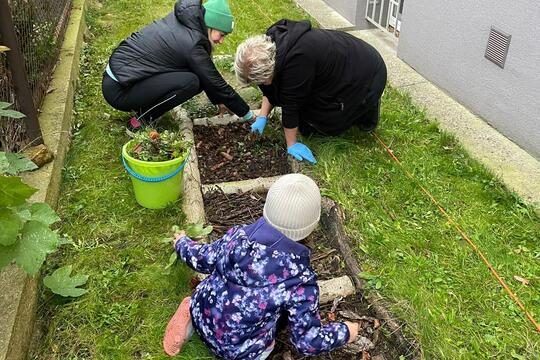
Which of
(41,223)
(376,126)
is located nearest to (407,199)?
(376,126)

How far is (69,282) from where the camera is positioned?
8.21ft

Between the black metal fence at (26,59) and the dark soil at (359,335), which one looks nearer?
the dark soil at (359,335)

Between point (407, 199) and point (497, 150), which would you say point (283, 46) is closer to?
point (407, 199)

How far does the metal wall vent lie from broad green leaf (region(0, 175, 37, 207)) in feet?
10.9

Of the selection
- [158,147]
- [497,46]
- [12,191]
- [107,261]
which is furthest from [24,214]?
[497,46]

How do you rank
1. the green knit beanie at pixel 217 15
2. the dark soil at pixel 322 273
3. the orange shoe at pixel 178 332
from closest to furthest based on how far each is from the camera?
the orange shoe at pixel 178 332 → the dark soil at pixel 322 273 → the green knit beanie at pixel 217 15

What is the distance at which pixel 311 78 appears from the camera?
3.19 meters

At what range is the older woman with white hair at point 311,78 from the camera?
3.02 m

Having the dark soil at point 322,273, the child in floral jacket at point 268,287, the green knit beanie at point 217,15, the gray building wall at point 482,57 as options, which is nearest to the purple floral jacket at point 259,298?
the child in floral jacket at point 268,287

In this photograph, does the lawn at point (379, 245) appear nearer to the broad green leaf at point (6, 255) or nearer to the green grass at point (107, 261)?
the green grass at point (107, 261)

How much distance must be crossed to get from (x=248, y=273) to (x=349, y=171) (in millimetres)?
1596

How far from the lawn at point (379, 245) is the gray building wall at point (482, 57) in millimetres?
484

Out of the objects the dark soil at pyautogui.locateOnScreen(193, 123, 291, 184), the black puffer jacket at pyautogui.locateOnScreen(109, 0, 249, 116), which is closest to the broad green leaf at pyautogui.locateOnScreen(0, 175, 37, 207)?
the dark soil at pyautogui.locateOnScreen(193, 123, 291, 184)

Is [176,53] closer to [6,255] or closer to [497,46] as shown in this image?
[6,255]
